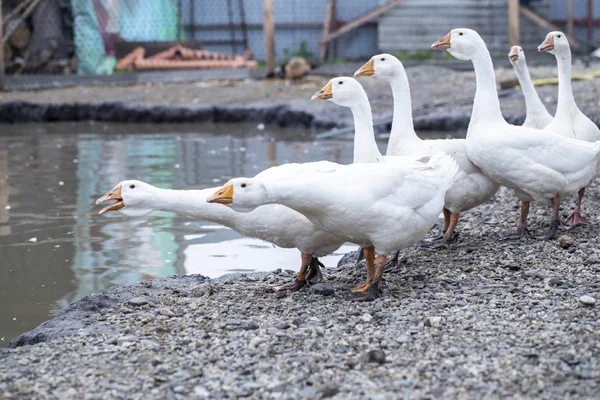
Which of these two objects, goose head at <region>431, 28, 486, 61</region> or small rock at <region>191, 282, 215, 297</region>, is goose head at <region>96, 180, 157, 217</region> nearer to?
small rock at <region>191, 282, 215, 297</region>

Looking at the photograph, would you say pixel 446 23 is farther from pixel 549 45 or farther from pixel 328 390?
pixel 328 390

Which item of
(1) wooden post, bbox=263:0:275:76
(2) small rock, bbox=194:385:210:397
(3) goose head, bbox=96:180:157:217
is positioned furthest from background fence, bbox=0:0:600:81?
(2) small rock, bbox=194:385:210:397

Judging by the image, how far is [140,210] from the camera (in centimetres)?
511

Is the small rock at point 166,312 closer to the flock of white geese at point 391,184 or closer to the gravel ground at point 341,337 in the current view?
the gravel ground at point 341,337

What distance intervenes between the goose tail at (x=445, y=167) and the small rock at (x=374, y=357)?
5.48ft

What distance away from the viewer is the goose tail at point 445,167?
5320 mm

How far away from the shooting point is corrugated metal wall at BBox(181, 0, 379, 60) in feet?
70.4

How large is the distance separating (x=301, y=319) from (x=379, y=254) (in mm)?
700

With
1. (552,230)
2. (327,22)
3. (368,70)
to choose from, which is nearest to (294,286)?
(368,70)

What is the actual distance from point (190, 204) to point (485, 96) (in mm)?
2509

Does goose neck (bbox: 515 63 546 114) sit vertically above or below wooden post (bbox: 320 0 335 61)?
below

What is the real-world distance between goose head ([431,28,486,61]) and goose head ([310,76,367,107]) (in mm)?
956

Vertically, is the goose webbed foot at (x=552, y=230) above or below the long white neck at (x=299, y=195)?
below

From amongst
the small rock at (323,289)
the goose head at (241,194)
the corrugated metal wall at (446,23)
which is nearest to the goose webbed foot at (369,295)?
the small rock at (323,289)
